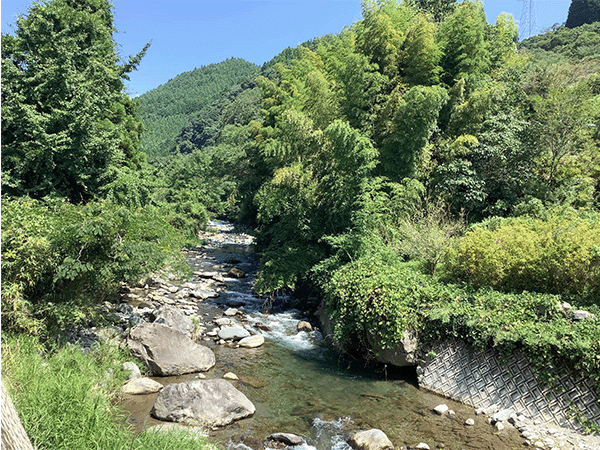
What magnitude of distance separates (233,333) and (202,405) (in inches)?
177

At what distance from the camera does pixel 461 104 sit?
1513cm

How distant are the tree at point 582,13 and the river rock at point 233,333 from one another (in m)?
68.2

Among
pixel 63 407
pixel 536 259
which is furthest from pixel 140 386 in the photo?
pixel 536 259

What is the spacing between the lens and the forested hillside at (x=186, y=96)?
10806 cm

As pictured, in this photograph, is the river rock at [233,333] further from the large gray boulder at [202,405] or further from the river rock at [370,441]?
the river rock at [370,441]

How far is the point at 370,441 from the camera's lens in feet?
21.0

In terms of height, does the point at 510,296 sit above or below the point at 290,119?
below

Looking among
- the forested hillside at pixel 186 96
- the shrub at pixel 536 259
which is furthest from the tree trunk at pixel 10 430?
the forested hillside at pixel 186 96

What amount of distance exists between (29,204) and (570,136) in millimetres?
15974

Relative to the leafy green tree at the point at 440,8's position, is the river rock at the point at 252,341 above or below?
below

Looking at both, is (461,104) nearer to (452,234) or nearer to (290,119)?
(452,234)

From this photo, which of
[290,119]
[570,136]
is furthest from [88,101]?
[570,136]

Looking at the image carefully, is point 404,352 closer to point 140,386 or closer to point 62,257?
point 140,386

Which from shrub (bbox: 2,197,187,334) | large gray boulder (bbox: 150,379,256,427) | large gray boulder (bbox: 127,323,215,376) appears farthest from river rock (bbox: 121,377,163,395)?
shrub (bbox: 2,197,187,334)
